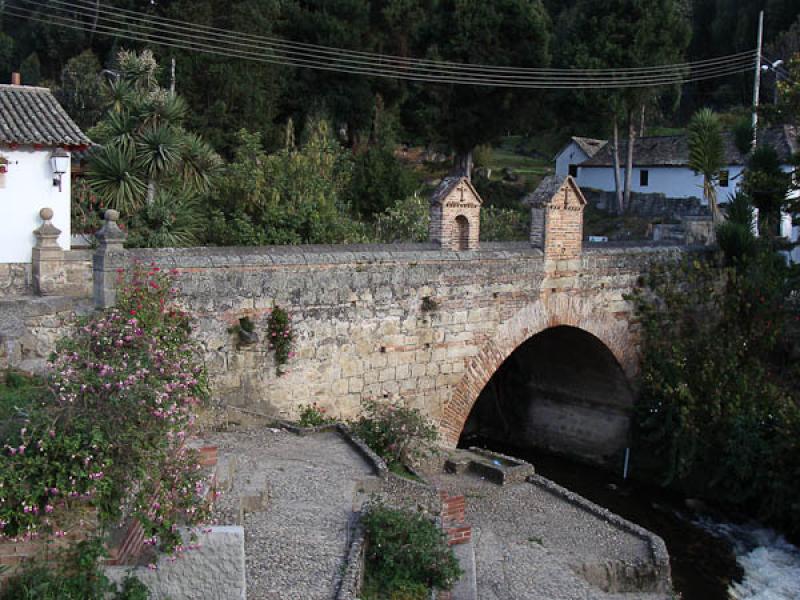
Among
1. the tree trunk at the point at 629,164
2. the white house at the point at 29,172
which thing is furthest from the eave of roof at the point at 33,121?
the tree trunk at the point at 629,164

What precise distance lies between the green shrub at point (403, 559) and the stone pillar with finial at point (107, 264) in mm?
4423

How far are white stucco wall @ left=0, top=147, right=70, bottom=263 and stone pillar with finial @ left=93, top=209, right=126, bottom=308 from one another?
7.32m

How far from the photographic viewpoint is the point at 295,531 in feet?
28.1

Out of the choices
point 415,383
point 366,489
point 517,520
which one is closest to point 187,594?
point 366,489

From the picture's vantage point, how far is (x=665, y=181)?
126ft

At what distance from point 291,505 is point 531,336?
25.9ft

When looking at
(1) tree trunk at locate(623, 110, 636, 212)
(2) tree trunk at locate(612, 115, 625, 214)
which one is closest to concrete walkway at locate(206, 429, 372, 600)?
(2) tree trunk at locate(612, 115, 625, 214)

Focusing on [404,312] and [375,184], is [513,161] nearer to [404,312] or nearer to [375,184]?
[375,184]

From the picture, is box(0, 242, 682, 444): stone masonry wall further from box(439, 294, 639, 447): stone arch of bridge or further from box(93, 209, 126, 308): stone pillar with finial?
box(93, 209, 126, 308): stone pillar with finial

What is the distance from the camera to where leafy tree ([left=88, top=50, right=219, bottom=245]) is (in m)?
18.6

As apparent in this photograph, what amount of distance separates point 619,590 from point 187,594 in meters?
6.02

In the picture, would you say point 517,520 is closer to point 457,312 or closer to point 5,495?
point 457,312

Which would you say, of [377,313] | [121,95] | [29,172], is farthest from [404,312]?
[121,95]

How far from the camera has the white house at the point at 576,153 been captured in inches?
1668
